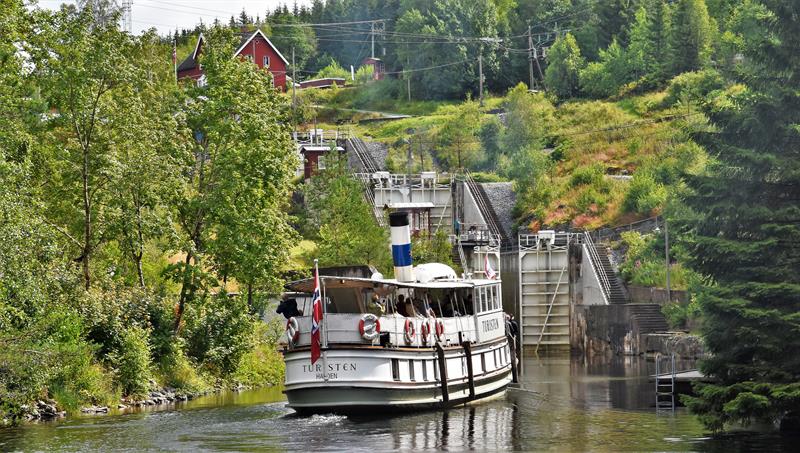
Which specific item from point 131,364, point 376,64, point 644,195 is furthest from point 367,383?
point 376,64

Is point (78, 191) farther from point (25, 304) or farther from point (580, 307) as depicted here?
point (580, 307)

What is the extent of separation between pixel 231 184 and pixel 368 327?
16295mm

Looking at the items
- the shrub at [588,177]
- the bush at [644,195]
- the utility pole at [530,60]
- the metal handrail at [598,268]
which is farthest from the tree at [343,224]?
the utility pole at [530,60]

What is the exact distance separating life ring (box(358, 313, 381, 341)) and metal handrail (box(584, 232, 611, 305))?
1517 inches

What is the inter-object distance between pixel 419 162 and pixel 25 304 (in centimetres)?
7269

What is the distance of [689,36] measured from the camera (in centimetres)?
13075

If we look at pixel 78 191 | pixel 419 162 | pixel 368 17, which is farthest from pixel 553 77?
pixel 78 191

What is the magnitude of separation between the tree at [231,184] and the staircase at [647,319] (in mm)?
23830

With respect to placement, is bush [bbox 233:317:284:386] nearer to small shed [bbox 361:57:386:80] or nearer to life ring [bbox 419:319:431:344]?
life ring [bbox 419:319:431:344]

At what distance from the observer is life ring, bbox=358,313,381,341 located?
43.6m

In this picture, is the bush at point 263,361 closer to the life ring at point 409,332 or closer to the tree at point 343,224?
the tree at point 343,224

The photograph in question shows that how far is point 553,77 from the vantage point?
451ft

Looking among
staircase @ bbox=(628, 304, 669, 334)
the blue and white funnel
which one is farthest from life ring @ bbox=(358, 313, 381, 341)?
staircase @ bbox=(628, 304, 669, 334)

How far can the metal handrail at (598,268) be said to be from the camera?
8069 cm
